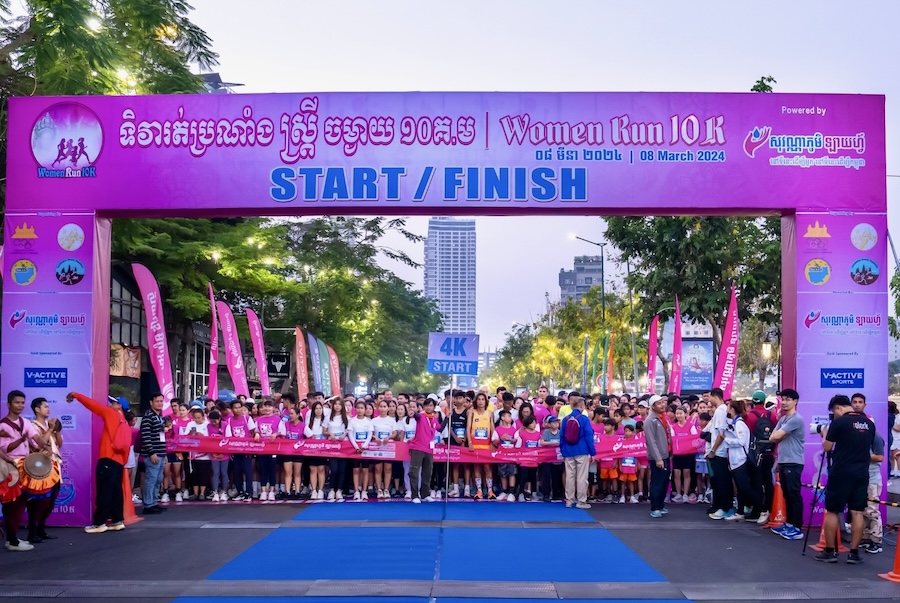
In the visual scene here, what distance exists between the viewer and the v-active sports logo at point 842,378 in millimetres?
12648

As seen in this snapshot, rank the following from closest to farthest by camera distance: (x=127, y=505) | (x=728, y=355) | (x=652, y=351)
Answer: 1. (x=127, y=505)
2. (x=728, y=355)
3. (x=652, y=351)

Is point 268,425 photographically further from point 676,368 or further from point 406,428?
point 676,368

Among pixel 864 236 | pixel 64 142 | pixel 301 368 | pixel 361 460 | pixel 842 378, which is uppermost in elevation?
pixel 64 142

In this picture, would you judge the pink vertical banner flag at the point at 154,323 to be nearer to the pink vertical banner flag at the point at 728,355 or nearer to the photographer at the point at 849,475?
the pink vertical banner flag at the point at 728,355

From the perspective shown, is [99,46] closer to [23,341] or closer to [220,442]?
[23,341]

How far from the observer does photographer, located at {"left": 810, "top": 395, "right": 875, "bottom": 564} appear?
33.3ft

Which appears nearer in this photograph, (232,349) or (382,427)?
(382,427)

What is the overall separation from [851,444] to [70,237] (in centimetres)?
1021

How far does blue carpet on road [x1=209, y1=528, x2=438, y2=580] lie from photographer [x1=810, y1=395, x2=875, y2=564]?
433 cm

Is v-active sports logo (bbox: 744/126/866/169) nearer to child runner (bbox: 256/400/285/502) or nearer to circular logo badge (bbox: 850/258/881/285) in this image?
circular logo badge (bbox: 850/258/881/285)

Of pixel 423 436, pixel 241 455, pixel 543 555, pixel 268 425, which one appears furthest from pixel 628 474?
pixel 241 455

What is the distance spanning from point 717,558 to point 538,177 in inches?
214

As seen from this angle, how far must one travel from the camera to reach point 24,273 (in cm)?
1305

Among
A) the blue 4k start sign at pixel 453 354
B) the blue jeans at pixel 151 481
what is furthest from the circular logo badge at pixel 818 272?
the blue jeans at pixel 151 481
